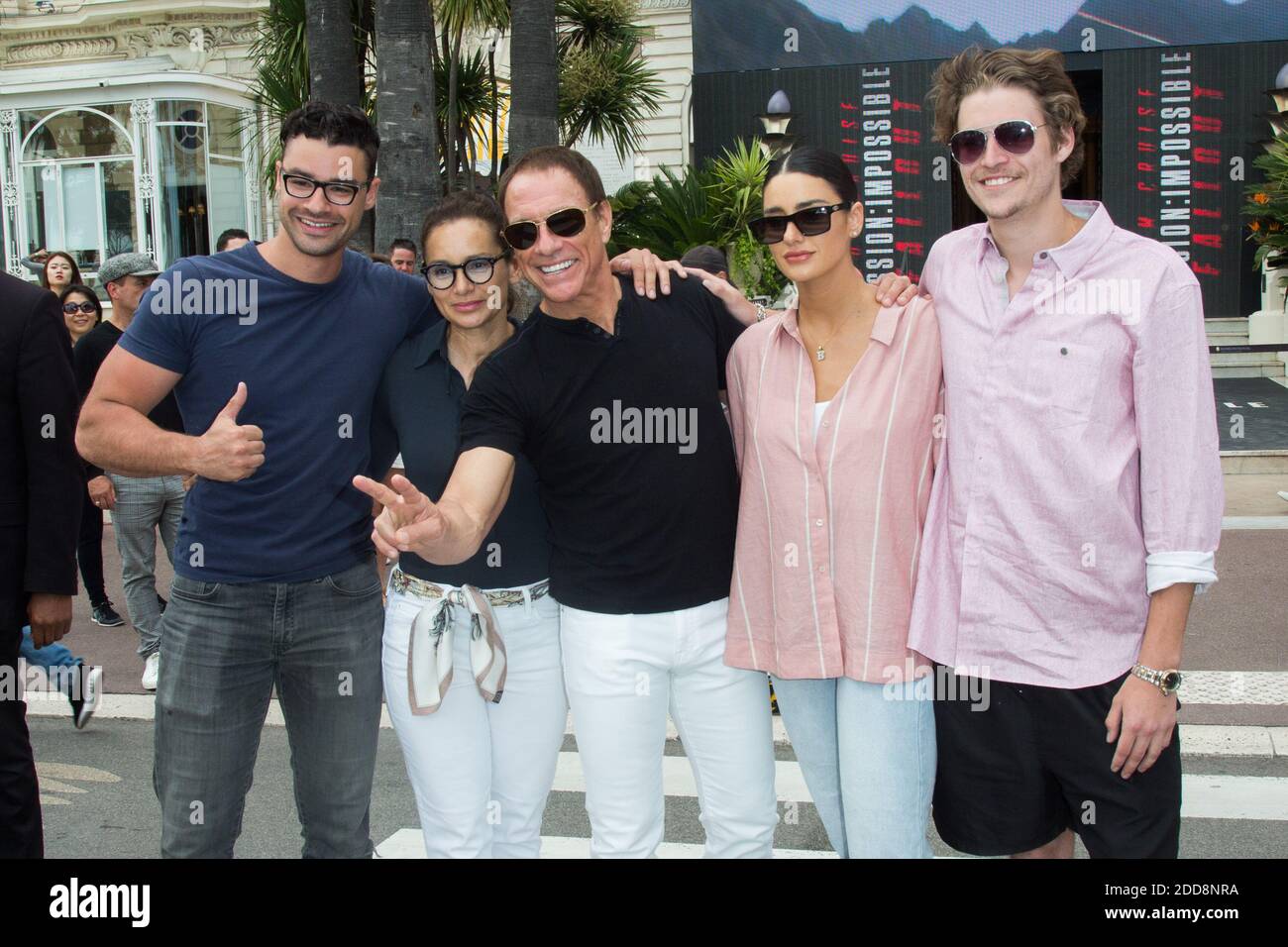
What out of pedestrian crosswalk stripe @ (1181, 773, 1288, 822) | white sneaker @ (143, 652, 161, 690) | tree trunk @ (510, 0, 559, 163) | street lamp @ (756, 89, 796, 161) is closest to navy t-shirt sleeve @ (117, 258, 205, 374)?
white sneaker @ (143, 652, 161, 690)

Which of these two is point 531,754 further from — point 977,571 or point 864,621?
point 977,571

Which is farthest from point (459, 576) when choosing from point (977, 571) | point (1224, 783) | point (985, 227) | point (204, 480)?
point (1224, 783)

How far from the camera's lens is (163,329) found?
10.0 feet

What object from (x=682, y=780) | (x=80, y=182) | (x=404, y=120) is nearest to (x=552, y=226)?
(x=682, y=780)

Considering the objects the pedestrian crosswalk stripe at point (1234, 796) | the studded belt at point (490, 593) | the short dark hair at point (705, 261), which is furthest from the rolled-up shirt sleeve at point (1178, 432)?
the short dark hair at point (705, 261)

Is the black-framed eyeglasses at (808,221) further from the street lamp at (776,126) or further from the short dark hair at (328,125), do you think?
the street lamp at (776,126)

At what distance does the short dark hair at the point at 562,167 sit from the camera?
2967 millimetres

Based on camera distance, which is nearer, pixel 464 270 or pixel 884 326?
pixel 884 326

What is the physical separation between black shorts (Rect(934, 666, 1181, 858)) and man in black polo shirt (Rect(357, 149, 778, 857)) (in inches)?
19.3

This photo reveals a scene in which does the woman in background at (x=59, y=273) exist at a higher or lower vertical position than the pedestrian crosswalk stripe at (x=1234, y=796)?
higher

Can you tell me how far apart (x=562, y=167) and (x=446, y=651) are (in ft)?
4.04

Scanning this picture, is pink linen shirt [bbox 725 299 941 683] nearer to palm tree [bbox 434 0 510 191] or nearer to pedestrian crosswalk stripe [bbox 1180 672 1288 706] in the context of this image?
pedestrian crosswalk stripe [bbox 1180 672 1288 706]

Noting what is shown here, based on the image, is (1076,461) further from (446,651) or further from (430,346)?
(430,346)

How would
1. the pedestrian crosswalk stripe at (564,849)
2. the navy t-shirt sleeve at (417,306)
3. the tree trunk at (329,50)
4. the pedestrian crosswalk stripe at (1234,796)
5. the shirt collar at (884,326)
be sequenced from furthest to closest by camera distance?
the tree trunk at (329,50)
the pedestrian crosswalk stripe at (1234,796)
the pedestrian crosswalk stripe at (564,849)
the navy t-shirt sleeve at (417,306)
the shirt collar at (884,326)
